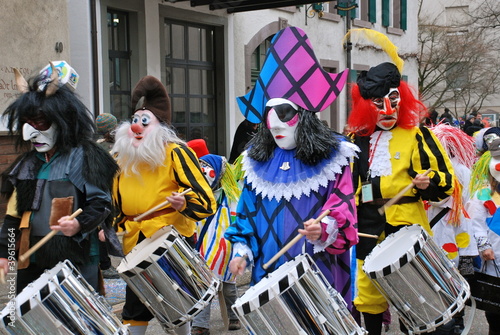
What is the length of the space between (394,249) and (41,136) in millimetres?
2118

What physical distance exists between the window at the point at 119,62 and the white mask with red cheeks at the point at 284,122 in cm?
804

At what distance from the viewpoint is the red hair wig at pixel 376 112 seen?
4770 millimetres

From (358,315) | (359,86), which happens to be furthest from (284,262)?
(359,86)

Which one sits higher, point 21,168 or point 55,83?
point 55,83

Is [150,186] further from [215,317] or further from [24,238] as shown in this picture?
[215,317]

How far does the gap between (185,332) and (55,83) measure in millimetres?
1704

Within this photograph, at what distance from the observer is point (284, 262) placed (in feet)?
11.8

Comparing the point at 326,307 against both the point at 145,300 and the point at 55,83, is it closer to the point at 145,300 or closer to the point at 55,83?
the point at 145,300

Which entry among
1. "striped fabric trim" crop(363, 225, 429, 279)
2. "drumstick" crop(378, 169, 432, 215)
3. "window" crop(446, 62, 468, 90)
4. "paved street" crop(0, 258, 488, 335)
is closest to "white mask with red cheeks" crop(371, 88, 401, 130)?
"drumstick" crop(378, 169, 432, 215)

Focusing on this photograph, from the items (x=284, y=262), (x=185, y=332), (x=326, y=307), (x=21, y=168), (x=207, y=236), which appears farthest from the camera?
(x=207, y=236)

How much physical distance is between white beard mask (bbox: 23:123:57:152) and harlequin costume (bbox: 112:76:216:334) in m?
0.60

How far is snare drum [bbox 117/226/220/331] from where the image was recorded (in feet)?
12.7

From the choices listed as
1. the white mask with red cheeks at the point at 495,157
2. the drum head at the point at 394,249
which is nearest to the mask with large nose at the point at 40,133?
the drum head at the point at 394,249

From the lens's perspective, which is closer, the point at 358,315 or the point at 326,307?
the point at 326,307
